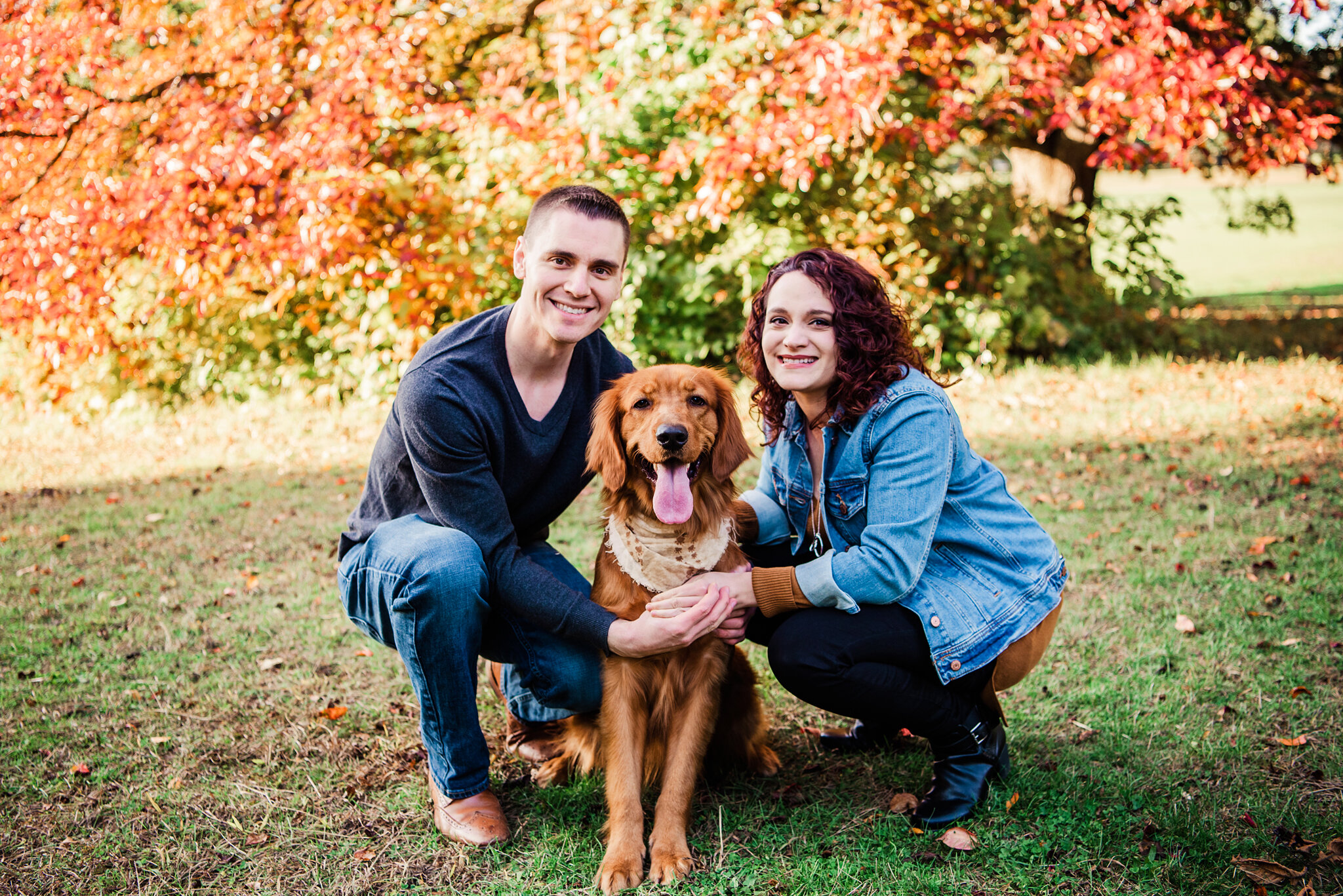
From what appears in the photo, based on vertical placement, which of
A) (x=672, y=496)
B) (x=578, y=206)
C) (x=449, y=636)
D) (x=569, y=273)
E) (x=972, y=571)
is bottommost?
(x=449, y=636)

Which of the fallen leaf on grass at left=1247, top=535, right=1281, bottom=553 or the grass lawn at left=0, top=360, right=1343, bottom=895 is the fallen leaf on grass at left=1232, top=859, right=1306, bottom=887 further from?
the fallen leaf on grass at left=1247, top=535, right=1281, bottom=553

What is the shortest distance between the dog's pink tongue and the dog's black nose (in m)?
0.10

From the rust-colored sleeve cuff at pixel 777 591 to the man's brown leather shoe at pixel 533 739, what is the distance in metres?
0.90

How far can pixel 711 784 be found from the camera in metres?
2.86

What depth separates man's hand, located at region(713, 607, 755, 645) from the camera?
2639 mm

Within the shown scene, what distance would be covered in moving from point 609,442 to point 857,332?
0.80m

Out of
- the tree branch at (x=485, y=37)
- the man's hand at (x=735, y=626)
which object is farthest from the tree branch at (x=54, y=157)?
the man's hand at (x=735, y=626)

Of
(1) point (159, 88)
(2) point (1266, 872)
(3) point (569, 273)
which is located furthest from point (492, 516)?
(1) point (159, 88)

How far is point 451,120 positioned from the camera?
666 centimetres

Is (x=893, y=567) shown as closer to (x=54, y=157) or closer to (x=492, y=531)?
(x=492, y=531)

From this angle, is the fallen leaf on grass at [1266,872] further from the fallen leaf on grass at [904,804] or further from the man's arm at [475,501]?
the man's arm at [475,501]

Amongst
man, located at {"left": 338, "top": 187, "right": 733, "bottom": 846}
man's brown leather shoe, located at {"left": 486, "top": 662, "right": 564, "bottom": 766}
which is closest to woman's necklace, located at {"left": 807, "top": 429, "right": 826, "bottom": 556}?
man, located at {"left": 338, "top": 187, "right": 733, "bottom": 846}

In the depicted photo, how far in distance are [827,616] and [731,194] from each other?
448cm

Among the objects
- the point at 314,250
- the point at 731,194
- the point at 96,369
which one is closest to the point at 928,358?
the point at 731,194
